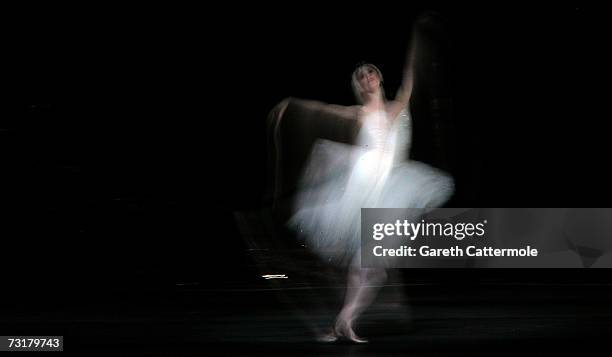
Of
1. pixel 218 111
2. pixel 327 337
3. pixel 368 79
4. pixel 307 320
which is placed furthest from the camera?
pixel 218 111

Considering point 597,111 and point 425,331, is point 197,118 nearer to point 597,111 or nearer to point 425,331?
point 597,111

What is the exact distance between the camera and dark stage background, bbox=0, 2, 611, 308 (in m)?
14.6

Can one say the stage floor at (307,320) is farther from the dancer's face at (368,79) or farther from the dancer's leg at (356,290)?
the dancer's face at (368,79)

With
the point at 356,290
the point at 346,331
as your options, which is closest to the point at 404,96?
the point at 356,290

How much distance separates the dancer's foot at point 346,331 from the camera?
7.04 meters

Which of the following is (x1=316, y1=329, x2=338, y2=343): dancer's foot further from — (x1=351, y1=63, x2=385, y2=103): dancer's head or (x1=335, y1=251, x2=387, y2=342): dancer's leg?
(x1=351, y1=63, x2=385, y2=103): dancer's head

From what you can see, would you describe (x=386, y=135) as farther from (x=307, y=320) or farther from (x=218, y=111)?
(x=218, y=111)

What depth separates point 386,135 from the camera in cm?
701

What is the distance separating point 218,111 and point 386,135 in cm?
881

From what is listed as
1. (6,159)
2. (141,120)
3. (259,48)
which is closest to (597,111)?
(259,48)

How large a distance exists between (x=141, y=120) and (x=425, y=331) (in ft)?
28.7

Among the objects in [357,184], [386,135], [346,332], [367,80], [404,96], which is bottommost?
[346,332]

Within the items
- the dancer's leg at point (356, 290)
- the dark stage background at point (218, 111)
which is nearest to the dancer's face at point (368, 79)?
the dancer's leg at point (356, 290)

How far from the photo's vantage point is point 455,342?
278 inches
